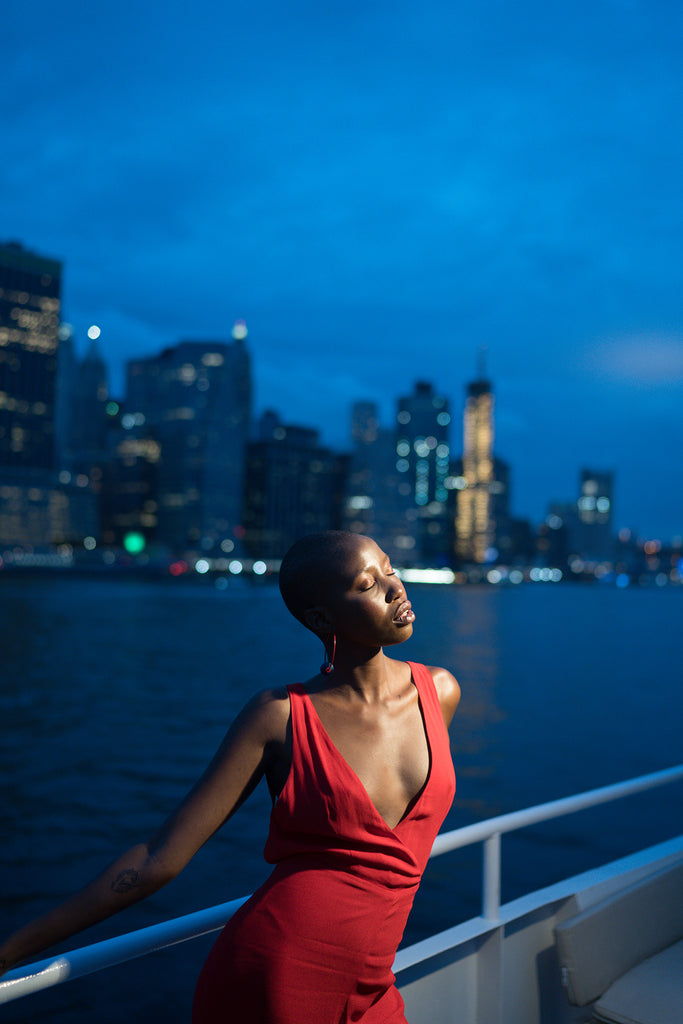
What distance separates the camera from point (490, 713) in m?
32.3

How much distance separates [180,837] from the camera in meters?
1.58

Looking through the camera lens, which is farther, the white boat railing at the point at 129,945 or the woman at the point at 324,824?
the white boat railing at the point at 129,945

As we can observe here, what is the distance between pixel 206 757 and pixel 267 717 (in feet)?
69.7

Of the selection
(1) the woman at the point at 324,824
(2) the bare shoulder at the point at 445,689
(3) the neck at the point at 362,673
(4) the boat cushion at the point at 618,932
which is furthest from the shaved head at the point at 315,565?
(4) the boat cushion at the point at 618,932

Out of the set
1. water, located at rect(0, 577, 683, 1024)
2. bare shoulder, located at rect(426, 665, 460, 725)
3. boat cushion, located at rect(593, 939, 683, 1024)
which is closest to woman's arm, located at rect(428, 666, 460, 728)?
bare shoulder, located at rect(426, 665, 460, 725)

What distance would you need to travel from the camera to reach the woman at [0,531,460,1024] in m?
1.53

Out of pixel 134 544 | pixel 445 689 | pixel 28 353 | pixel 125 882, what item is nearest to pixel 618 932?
pixel 445 689

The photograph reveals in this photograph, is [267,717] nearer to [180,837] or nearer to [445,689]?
[180,837]

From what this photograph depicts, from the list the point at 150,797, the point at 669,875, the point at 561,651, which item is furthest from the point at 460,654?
the point at 669,875

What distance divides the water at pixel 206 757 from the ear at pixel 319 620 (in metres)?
8.70

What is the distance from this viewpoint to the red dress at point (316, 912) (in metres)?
1.54

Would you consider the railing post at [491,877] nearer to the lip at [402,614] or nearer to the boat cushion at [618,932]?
the boat cushion at [618,932]

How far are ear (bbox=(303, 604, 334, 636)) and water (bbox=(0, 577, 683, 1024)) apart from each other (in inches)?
343

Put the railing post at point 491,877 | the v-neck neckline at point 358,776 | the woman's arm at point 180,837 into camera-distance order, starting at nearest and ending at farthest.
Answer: the woman's arm at point 180,837
the v-neck neckline at point 358,776
the railing post at point 491,877
